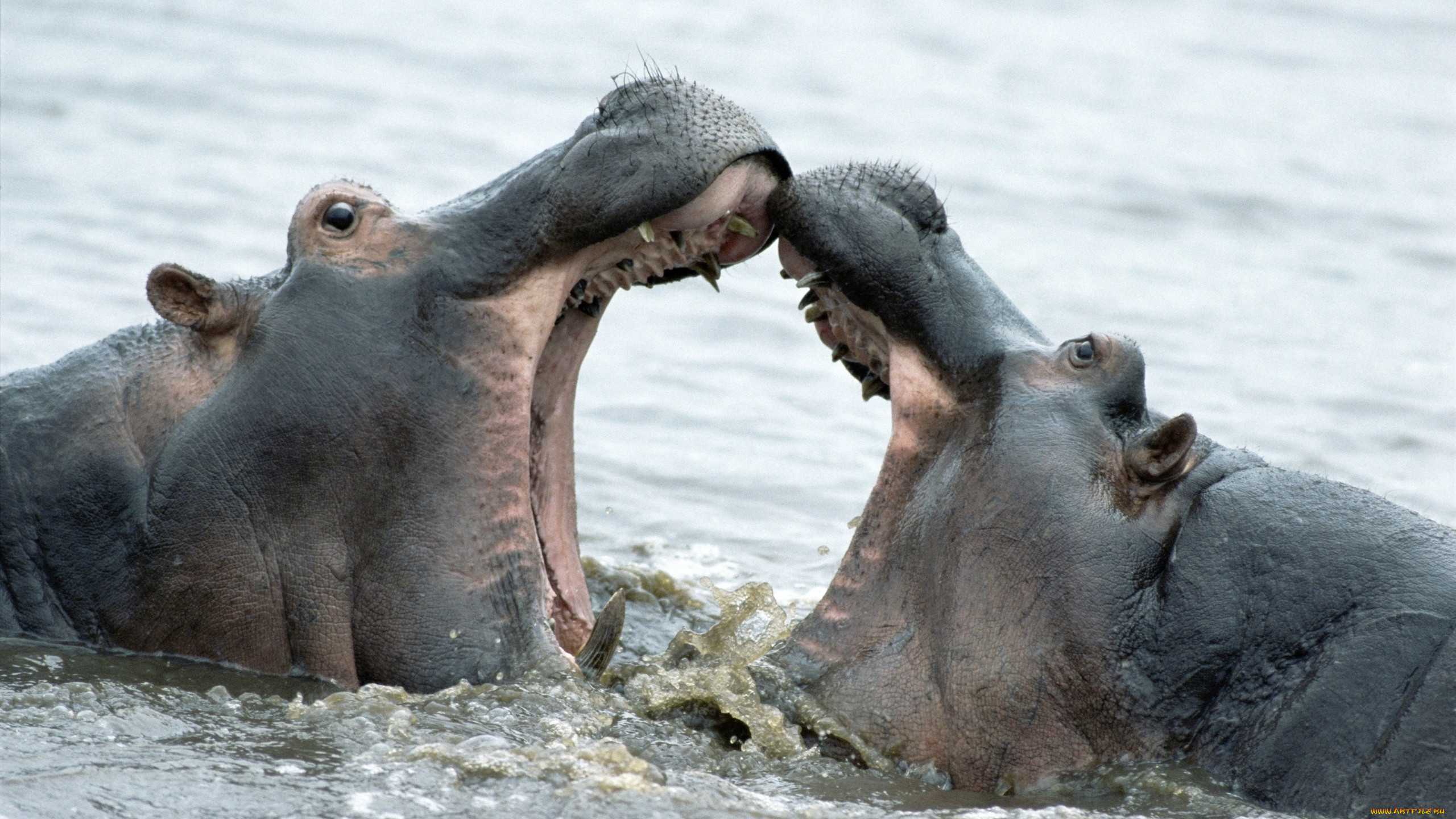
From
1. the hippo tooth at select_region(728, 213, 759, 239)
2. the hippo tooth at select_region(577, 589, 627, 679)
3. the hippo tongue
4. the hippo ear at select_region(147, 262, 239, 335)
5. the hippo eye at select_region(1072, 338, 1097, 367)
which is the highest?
the hippo tooth at select_region(728, 213, 759, 239)

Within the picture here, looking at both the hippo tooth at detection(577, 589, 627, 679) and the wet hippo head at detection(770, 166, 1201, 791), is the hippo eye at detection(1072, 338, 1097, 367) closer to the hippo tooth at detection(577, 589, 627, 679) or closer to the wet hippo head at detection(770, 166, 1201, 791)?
the wet hippo head at detection(770, 166, 1201, 791)

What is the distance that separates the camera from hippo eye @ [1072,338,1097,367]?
511 centimetres

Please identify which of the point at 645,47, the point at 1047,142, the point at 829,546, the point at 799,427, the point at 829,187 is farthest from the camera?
the point at 645,47

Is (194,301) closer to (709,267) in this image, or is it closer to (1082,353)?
(709,267)

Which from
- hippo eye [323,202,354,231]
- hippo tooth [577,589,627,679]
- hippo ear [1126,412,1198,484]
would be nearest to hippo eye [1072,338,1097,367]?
hippo ear [1126,412,1198,484]

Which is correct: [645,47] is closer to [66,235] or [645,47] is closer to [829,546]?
[66,235]

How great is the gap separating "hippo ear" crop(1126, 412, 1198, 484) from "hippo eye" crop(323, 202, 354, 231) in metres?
2.37

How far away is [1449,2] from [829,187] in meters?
19.0

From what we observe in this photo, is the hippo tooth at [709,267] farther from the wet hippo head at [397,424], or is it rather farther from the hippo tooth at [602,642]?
the hippo tooth at [602,642]

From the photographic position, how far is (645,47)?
18.6 meters

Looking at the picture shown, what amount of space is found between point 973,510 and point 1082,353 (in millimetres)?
557

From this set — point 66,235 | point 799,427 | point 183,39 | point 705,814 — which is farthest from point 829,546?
point 183,39

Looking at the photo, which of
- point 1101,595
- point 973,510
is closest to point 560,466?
point 973,510

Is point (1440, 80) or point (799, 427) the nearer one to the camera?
point (799, 427)
